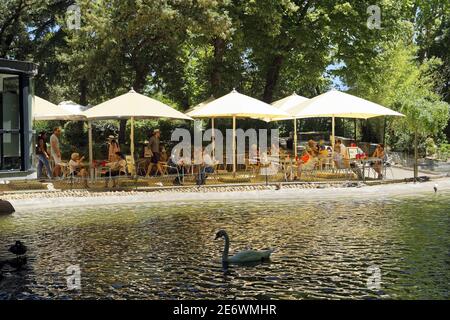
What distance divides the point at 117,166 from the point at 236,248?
1090 cm

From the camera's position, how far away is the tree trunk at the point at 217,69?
32.5 m

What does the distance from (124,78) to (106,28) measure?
7.53 meters

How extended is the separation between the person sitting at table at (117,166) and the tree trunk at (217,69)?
10887mm

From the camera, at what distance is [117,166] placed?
22.2 metres

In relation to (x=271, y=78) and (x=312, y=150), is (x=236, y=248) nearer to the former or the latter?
(x=312, y=150)

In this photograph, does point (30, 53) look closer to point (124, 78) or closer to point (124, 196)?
point (124, 78)

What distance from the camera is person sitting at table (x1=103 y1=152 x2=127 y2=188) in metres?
21.9

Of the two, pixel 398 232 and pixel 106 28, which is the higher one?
pixel 106 28

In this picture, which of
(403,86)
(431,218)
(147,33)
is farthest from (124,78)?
(431,218)

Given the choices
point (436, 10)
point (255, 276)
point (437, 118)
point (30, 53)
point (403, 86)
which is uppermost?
point (436, 10)

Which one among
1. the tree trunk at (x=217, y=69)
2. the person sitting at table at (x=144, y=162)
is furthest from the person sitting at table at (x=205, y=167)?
the tree trunk at (x=217, y=69)

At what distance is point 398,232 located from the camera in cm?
1355

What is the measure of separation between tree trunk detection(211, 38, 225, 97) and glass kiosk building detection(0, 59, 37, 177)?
1702 centimetres

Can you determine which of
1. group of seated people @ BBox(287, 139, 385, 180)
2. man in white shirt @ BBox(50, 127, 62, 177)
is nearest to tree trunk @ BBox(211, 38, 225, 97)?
group of seated people @ BBox(287, 139, 385, 180)
